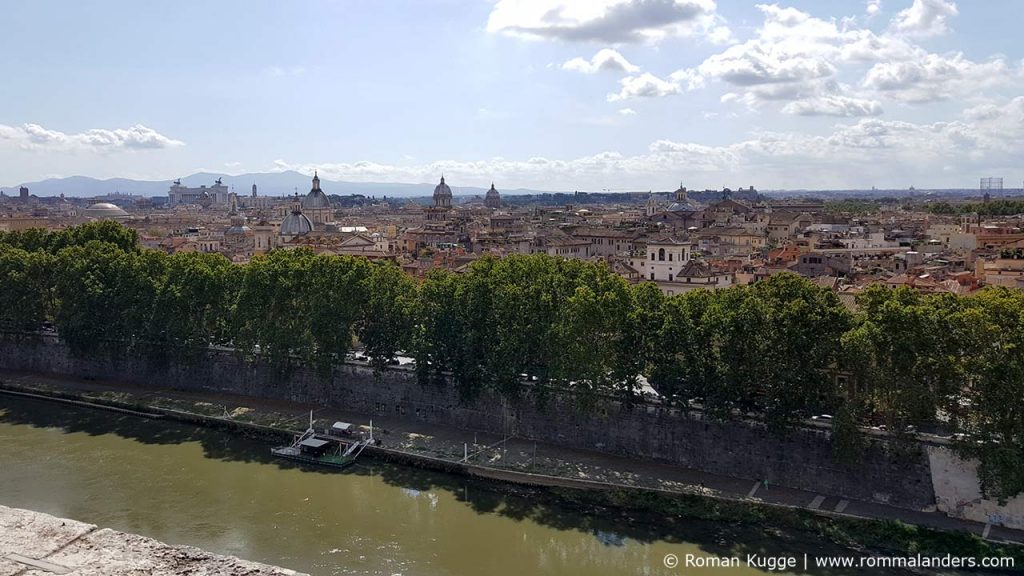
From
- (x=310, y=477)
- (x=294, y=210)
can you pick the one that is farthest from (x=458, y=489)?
(x=294, y=210)

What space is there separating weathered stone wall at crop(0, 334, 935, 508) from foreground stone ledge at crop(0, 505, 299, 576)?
10.7 metres

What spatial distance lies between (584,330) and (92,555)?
13.6m

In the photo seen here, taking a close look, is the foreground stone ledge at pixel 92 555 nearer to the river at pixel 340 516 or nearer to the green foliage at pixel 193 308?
the river at pixel 340 516

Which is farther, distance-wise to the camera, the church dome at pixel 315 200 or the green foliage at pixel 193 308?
the church dome at pixel 315 200

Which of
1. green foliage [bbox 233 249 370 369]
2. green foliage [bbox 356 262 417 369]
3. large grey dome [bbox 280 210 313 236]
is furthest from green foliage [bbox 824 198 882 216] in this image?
green foliage [bbox 233 249 370 369]

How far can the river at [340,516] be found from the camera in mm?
18891

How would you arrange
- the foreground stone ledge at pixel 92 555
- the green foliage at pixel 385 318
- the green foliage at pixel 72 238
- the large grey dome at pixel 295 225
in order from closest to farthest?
the foreground stone ledge at pixel 92 555
the green foliage at pixel 385 318
the green foliage at pixel 72 238
the large grey dome at pixel 295 225

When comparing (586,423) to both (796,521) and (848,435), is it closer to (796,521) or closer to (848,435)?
(796,521)

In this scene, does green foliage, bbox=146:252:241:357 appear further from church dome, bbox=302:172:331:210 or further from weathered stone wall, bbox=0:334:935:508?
church dome, bbox=302:172:331:210

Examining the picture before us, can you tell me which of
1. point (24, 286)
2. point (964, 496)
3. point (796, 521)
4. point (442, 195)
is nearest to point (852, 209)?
point (442, 195)

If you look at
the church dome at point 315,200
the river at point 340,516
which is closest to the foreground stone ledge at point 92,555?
the river at point 340,516

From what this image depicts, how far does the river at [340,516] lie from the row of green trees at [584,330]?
148 inches

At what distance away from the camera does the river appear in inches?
744

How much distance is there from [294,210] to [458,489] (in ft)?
183
